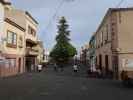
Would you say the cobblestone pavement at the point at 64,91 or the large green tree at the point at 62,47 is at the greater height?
the large green tree at the point at 62,47

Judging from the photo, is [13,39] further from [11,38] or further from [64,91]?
[64,91]

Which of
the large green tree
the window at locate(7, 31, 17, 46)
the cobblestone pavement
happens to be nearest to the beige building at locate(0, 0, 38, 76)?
the window at locate(7, 31, 17, 46)

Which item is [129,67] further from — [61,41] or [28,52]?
[61,41]

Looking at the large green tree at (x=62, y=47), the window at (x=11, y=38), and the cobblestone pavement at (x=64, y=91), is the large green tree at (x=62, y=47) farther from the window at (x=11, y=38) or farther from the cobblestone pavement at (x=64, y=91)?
the cobblestone pavement at (x=64, y=91)

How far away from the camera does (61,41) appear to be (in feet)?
347

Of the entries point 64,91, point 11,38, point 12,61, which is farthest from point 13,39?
point 64,91

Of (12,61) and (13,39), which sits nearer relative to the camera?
(12,61)

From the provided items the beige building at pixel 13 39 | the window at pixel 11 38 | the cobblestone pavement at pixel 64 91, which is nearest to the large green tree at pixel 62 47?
the beige building at pixel 13 39

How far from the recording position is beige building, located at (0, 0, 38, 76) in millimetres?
41656

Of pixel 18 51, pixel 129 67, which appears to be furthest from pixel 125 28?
pixel 18 51

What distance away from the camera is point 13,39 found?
159 feet

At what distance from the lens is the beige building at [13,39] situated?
41.7 metres

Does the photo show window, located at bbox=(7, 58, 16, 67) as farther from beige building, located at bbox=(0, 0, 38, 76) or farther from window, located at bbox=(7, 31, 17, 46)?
window, located at bbox=(7, 31, 17, 46)

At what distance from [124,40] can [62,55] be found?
6723 cm
